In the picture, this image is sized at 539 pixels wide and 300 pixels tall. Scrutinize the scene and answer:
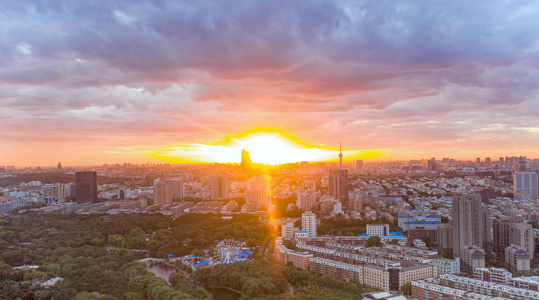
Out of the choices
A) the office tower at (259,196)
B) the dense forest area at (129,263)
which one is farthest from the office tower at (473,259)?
the office tower at (259,196)

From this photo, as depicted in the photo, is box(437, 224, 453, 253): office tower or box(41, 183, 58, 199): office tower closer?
box(437, 224, 453, 253): office tower

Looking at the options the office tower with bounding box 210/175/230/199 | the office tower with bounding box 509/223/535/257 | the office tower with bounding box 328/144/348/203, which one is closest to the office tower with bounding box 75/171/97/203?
the office tower with bounding box 210/175/230/199

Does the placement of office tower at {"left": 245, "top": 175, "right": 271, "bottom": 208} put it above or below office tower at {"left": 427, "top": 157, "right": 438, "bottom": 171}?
below

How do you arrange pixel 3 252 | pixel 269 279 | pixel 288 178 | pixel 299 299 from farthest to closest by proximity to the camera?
pixel 288 178, pixel 3 252, pixel 269 279, pixel 299 299

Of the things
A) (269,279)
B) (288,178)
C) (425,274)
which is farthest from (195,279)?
(288,178)

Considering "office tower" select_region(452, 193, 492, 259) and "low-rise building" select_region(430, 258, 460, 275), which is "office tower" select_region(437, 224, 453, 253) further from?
"low-rise building" select_region(430, 258, 460, 275)

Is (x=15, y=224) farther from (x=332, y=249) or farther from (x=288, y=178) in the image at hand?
(x=288, y=178)

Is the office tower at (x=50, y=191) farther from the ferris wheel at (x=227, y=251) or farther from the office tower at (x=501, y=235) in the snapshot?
the office tower at (x=501, y=235)
